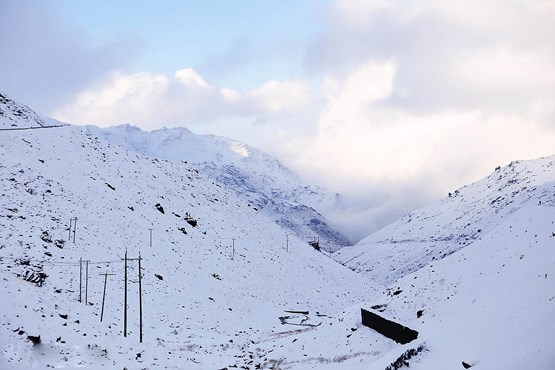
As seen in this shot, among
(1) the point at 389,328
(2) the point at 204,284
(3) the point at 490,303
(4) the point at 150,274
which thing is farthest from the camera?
(2) the point at 204,284

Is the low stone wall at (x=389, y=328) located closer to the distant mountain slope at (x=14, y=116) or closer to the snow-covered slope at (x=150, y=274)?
the snow-covered slope at (x=150, y=274)

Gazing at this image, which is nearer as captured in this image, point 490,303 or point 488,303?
point 490,303

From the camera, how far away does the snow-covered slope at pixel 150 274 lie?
31.0m

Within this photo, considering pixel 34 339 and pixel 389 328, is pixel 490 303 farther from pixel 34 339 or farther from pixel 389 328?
pixel 34 339

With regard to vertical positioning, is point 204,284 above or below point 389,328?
above

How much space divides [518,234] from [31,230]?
4984 centimetres

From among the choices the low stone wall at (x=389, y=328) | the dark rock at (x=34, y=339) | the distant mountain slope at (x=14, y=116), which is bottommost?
the low stone wall at (x=389, y=328)

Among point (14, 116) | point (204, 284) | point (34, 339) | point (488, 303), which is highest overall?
point (14, 116)

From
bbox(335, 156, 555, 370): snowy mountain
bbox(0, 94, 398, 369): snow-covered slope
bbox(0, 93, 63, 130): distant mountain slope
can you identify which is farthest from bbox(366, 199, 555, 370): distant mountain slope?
bbox(0, 93, 63, 130): distant mountain slope

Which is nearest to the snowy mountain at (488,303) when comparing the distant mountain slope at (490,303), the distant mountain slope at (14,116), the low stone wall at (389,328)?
the distant mountain slope at (490,303)

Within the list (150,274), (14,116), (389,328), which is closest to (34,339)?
(389,328)

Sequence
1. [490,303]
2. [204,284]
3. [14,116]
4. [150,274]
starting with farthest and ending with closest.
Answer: [14,116], [204,284], [150,274], [490,303]

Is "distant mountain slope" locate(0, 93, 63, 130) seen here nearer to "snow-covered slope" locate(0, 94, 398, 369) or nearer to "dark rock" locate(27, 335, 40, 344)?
"snow-covered slope" locate(0, 94, 398, 369)

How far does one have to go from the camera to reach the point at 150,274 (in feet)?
182
